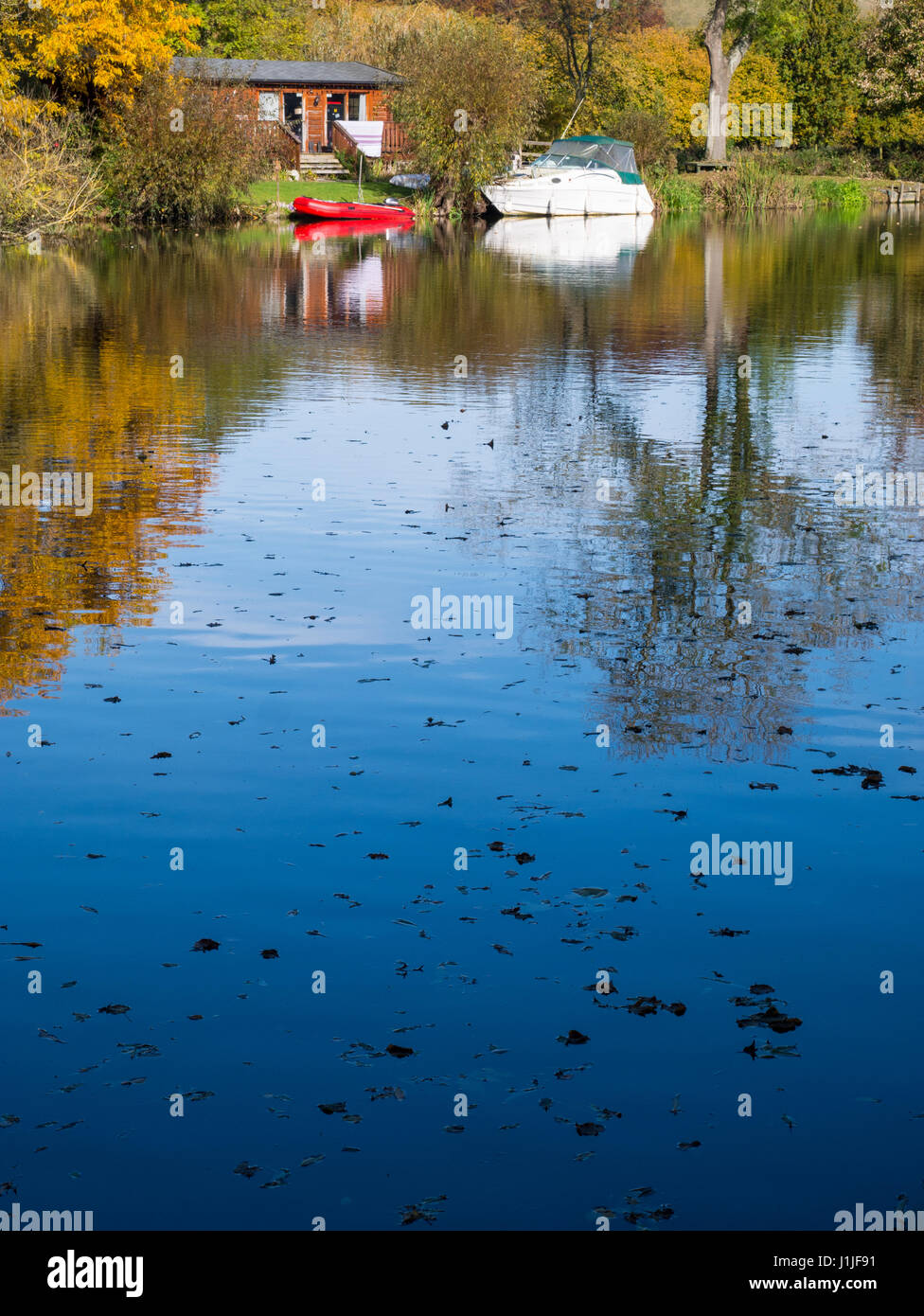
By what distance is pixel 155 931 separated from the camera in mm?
6379

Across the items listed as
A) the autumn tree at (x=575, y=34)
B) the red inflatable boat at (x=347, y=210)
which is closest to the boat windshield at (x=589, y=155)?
the red inflatable boat at (x=347, y=210)

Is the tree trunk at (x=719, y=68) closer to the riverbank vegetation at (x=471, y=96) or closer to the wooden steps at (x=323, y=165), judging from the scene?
the riverbank vegetation at (x=471, y=96)

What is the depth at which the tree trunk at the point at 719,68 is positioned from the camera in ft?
245

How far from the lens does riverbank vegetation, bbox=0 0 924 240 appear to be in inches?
1845

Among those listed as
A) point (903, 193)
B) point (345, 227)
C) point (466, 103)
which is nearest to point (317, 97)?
point (466, 103)

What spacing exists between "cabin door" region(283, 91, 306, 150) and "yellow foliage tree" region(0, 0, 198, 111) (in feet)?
74.2

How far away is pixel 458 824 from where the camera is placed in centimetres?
739

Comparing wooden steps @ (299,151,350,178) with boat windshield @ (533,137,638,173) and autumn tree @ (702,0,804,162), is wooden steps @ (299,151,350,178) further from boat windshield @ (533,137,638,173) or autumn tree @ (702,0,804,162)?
autumn tree @ (702,0,804,162)

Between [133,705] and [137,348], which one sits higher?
[137,348]

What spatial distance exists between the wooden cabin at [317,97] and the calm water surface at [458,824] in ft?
191

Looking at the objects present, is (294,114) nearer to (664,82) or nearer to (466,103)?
(466,103)
